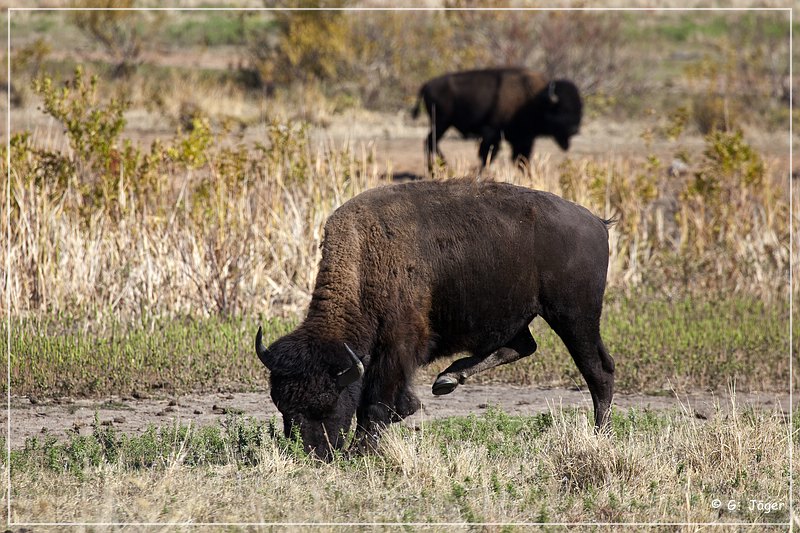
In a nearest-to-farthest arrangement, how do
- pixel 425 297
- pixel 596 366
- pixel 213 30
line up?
1. pixel 425 297
2. pixel 596 366
3. pixel 213 30

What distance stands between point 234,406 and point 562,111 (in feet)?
45.2

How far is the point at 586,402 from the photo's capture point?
31.8ft

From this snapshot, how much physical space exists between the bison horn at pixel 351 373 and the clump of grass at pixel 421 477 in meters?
0.49

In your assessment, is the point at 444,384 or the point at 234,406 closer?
the point at 444,384

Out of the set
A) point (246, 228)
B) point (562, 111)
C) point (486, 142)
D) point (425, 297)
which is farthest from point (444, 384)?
point (562, 111)

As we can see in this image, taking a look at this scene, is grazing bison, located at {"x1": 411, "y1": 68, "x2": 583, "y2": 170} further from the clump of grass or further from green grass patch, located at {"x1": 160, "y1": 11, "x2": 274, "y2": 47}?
the clump of grass

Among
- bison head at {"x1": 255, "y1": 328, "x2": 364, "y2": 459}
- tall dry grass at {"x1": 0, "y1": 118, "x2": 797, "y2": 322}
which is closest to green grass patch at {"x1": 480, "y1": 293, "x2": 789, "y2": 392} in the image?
tall dry grass at {"x1": 0, "y1": 118, "x2": 797, "y2": 322}

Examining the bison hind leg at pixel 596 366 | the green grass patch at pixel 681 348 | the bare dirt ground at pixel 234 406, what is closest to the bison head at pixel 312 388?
the bare dirt ground at pixel 234 406

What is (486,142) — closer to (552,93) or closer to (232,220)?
(552,93)

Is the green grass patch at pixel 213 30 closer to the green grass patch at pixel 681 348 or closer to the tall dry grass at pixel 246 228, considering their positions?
the tall dry grass at pixel 246 228

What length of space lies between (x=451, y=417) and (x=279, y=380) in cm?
241

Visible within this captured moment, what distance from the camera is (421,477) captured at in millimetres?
6766

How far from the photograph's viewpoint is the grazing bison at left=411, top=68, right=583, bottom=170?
21.3 metres

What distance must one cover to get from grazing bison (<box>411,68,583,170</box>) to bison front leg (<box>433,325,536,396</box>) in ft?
43.4
